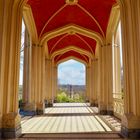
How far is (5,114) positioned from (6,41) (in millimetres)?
1739

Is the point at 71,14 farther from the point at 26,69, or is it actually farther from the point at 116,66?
the point at 26,69

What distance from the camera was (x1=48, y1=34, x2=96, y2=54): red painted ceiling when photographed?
49.1 ft

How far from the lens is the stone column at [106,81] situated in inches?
429

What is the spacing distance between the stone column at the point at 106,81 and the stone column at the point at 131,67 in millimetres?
5062

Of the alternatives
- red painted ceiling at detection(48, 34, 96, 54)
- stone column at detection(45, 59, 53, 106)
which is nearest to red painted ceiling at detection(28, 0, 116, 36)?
red painted ceiling at detection(48, 34, 96, 54)

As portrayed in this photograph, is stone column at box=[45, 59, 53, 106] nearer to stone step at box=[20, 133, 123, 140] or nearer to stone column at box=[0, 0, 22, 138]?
stone column at box=[0, 0, 22, 138]

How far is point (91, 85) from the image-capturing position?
61.1ft

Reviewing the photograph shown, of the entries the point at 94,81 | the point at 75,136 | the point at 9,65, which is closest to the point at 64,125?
the point at 75,136

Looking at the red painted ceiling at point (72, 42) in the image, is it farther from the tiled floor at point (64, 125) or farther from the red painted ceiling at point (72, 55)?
the tiled floor at point (64, 125)

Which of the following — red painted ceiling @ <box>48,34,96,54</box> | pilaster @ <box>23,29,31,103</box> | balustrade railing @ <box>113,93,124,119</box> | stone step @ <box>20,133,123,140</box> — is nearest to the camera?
stone step @ <box>20,133,123,140</box>

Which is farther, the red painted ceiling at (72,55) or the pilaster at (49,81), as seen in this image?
the red painted ceiling at (72,55)

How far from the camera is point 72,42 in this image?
1603 cm

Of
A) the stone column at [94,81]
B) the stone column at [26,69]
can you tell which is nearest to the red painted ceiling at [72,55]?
the stone column at [94,81]

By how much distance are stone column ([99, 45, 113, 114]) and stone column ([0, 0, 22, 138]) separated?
19.2 ft
